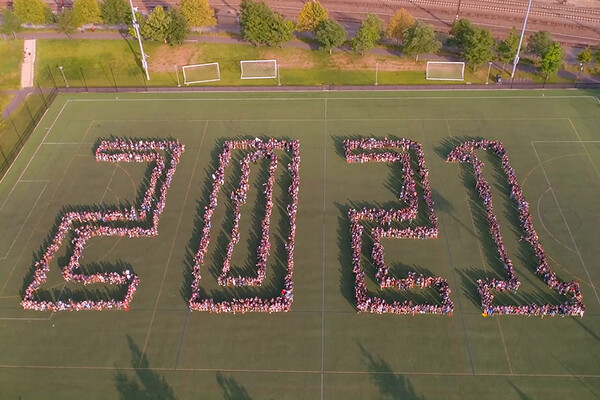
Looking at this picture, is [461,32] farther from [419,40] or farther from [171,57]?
[171,57]

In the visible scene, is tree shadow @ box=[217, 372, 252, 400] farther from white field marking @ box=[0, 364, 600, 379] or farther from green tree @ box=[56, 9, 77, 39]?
green tree @ box=[56, 9, 77, 39]

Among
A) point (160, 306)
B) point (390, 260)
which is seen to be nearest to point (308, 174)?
point (390, 260)

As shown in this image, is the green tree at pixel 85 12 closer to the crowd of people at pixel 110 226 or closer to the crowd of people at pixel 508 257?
the crowd of people at pixel 110 226

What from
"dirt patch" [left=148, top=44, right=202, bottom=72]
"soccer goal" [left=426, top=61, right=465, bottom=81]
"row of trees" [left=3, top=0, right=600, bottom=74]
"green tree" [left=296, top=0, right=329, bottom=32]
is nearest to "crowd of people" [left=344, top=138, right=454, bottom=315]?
"soccer goal" [left=426, top=61, right=465, bottom=81]

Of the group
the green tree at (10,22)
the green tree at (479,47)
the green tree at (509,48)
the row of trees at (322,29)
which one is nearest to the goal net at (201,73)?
the row of trees at (322,29)

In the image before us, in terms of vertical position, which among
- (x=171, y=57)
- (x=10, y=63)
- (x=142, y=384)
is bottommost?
(x=142, y=384)

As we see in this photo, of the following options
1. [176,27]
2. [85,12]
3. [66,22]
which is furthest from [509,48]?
[66,22]
